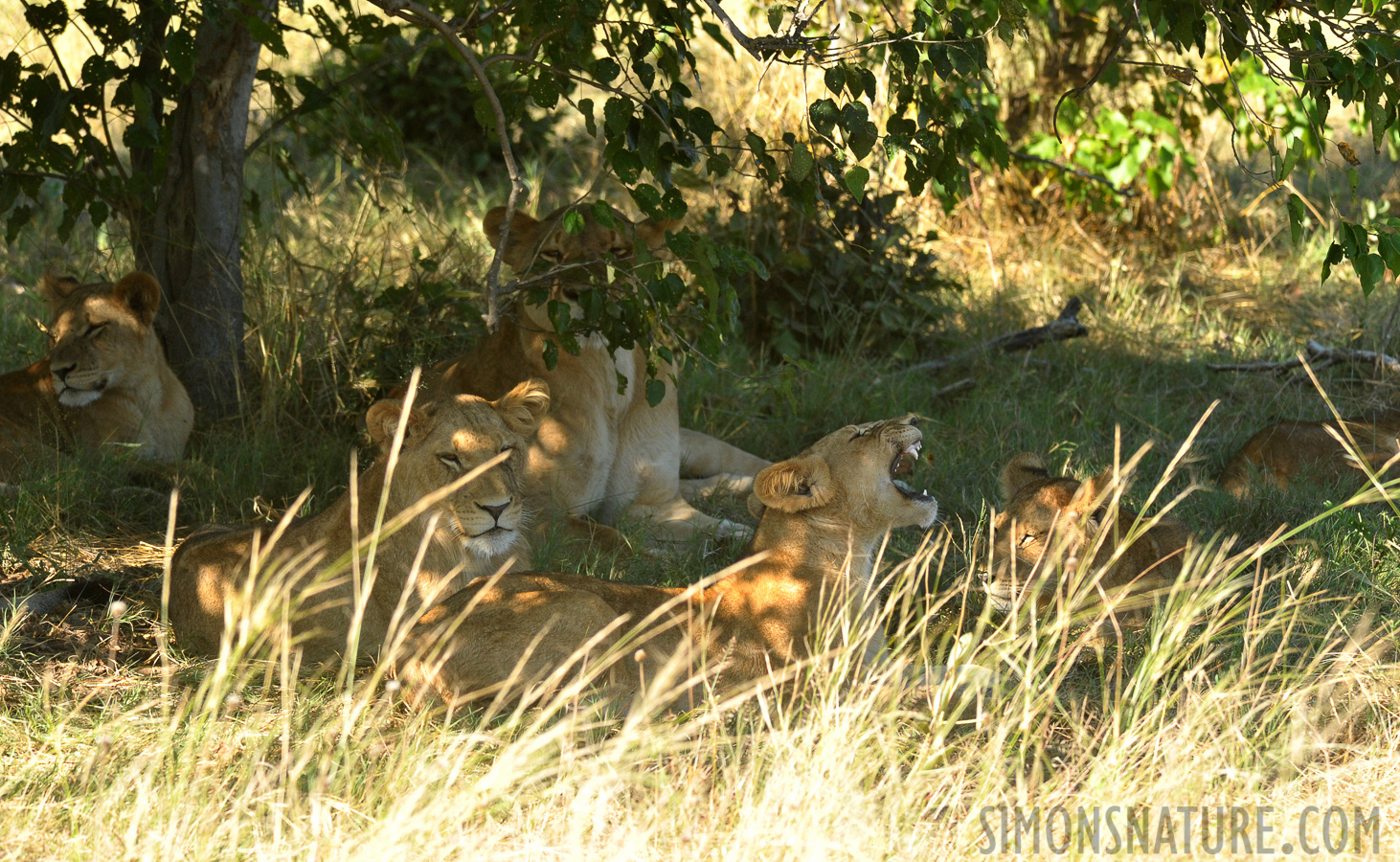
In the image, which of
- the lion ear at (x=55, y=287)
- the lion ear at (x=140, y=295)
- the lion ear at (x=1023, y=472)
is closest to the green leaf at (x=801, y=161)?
the lion ear at (x=1023, y=472)

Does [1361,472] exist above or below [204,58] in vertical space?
below

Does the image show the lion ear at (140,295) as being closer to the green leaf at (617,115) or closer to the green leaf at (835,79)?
the green leaf at (617,115)

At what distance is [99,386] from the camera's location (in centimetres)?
532

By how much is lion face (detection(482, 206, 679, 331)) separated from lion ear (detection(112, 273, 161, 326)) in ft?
4.19

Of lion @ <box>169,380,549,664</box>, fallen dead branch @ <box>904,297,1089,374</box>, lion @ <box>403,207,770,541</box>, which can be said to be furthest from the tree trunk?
fallen dead branch @ <box>904,297,1089,374</box>

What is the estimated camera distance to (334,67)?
1036 cm

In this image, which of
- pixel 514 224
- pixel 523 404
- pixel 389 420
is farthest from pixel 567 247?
pixel 389 420

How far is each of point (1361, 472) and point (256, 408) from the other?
447cm

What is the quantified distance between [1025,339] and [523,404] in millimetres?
3853

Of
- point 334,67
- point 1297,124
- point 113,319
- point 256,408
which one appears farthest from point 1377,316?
point 334,67

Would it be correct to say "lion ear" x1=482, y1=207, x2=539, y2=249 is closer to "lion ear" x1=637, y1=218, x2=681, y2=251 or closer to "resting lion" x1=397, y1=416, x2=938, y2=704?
"lion ear" x1=637, y1=218, x2=681, y2=251

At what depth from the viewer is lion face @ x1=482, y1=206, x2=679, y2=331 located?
15.6 ft

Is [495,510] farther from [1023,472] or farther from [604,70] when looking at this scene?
[1023,472]

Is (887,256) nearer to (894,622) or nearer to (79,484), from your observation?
(894,622)
